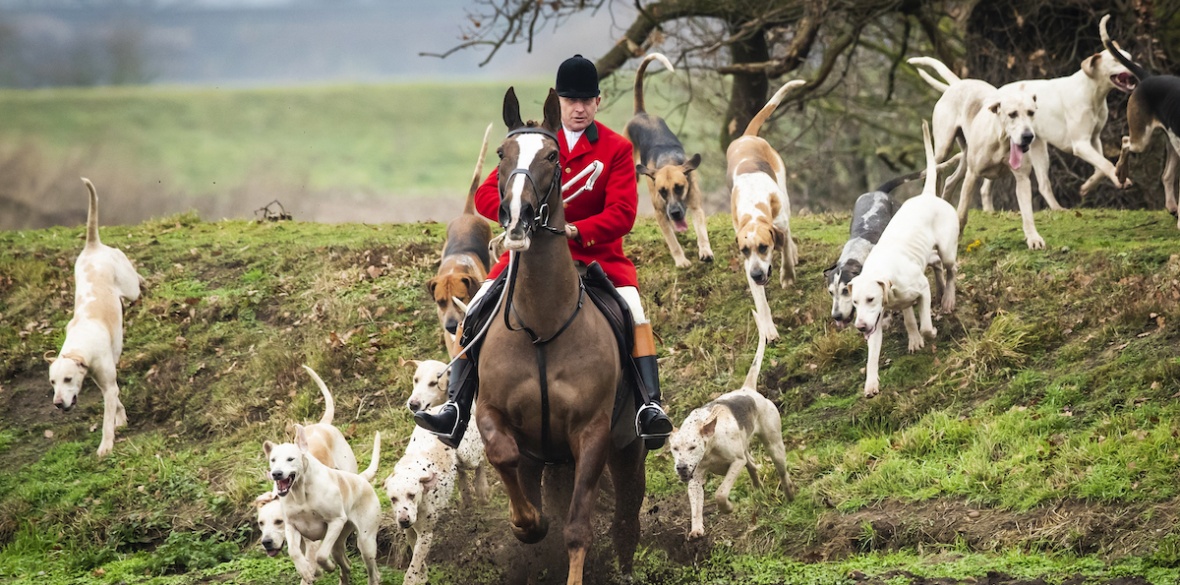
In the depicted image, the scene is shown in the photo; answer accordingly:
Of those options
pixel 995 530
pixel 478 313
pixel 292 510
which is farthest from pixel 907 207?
pixel 292 510

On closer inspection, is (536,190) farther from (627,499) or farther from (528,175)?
(627,499)

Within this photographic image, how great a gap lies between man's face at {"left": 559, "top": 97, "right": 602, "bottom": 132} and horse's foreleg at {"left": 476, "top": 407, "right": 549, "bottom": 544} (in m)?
1.51

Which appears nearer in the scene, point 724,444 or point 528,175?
point 528,175

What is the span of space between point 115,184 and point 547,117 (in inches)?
677

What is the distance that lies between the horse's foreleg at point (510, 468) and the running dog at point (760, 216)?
11.2 ft

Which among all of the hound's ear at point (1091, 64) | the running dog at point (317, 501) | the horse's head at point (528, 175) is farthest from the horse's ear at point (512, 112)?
the hound's ear at point (1091, 64)

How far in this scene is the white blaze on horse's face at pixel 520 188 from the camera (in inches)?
212

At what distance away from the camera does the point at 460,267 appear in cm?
1087

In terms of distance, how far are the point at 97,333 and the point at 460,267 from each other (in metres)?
3.03

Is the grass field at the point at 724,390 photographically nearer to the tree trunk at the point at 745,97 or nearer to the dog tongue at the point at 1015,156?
the dog tongue at the point at 1015,156

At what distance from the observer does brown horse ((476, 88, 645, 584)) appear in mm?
6051

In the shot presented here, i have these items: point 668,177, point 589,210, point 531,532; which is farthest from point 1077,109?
point 531,532

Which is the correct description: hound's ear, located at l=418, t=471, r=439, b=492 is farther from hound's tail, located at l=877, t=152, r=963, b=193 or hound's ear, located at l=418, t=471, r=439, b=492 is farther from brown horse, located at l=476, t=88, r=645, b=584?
hound's tail, located at l=877, t=152, r=963, b=193

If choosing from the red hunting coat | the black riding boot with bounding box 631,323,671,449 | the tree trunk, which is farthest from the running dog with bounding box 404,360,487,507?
the tree trunk
